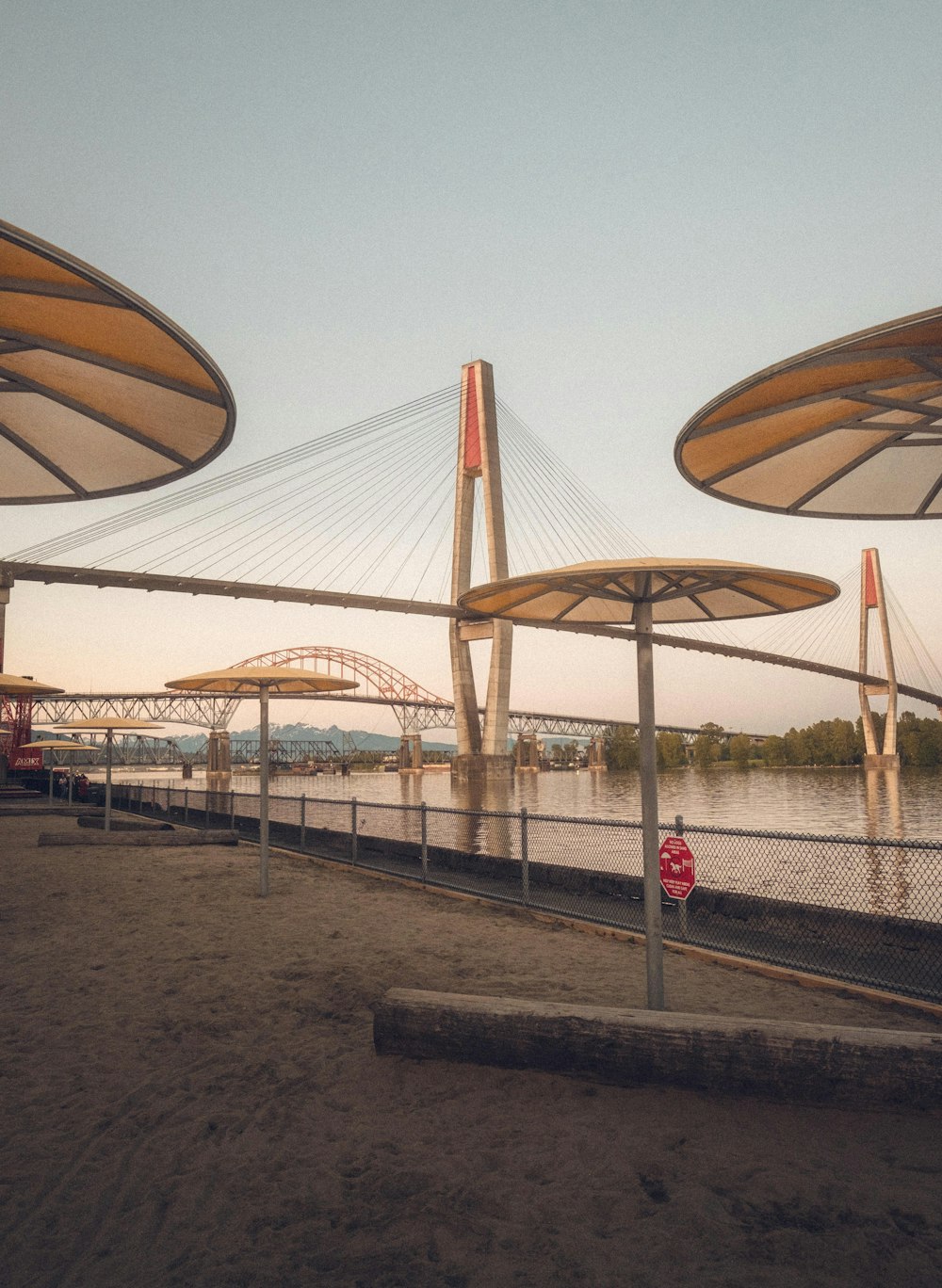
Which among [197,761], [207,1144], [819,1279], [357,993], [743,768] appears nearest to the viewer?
[819,1279]

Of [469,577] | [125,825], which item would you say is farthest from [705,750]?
[125,825]

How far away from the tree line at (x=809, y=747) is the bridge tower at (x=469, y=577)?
68272 millimetres

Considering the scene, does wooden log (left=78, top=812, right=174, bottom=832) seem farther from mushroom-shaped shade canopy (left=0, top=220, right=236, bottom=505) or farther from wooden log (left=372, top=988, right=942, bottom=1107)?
wooden log (left=372, top=988, right=942, bottom=1107)

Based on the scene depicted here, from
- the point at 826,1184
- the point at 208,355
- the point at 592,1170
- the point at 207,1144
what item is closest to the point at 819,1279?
the point at 826,1184

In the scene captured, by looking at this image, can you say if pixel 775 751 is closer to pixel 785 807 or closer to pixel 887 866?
pixel 785 807

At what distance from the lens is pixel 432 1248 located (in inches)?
124

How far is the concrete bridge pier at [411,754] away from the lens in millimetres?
123494

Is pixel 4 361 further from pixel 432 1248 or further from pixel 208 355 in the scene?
pixel 432 1248

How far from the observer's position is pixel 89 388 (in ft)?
16.5

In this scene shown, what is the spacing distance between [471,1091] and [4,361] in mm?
4972

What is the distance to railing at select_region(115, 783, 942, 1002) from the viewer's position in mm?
7430

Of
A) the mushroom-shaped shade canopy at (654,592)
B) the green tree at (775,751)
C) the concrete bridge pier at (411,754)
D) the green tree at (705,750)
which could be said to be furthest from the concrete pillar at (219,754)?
the mushroom-shaped shade canopy at (654,592)

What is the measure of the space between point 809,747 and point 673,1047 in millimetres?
131056

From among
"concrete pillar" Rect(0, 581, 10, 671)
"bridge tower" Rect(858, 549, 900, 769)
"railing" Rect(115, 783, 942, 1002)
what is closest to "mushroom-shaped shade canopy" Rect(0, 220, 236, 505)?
"railing" Rect(115, 783, 942, 1002)
